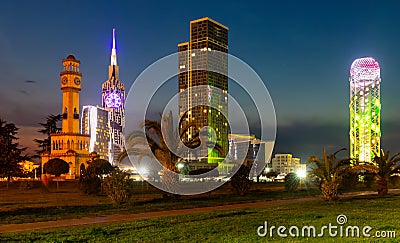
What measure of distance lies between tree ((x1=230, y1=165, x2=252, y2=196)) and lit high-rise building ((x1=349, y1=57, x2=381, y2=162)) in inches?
1315

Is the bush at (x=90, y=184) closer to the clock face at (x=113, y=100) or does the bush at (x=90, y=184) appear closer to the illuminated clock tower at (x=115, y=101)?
the illuminated clock tower at (x=115, y=101)

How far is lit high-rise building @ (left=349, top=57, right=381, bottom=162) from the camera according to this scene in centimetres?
5991

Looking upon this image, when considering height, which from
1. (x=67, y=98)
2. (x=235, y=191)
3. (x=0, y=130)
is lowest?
(x=235, y=191)

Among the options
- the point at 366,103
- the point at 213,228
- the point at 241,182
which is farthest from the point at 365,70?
the point at 213,228

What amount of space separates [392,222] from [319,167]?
10.7 metres

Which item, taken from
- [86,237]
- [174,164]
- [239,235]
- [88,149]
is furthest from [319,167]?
[88,149]

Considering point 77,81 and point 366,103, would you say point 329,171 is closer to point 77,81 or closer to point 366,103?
point 366,103

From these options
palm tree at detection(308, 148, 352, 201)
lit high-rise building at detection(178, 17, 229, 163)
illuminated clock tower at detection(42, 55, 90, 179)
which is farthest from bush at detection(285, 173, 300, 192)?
lit high-rise building at detection(178, 17, 229, 163)

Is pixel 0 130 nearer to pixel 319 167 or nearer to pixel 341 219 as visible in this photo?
pixel 319 167

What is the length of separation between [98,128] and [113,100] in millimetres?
25382

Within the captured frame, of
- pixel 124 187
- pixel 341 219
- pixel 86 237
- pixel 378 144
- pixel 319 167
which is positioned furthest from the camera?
pixel 378 144

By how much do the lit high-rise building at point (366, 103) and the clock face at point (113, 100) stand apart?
3912 inches

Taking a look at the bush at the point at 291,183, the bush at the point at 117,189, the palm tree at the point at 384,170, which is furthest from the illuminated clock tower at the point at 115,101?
the bush at the point at 117,189

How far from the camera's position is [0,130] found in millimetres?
25703
